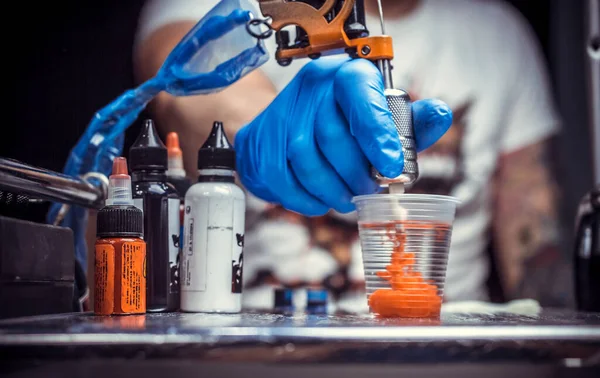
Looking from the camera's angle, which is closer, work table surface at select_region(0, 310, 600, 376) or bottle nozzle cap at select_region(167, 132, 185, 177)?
work table surface at select_region(0, 310, 600, 376)

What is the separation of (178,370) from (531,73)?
1.99 metres

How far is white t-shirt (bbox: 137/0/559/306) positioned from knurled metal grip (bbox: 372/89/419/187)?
99 centimetres

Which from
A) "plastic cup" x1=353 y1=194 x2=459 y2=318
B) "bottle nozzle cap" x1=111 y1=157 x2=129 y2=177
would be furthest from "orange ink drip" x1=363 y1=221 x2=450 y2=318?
"bottle nozzle cap" x1=111 y1=157 x2=129 y2=177

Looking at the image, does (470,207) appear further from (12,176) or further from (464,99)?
(12,176)

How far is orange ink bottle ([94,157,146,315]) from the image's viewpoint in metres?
0.94

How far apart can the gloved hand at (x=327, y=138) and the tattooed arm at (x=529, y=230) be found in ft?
3.55

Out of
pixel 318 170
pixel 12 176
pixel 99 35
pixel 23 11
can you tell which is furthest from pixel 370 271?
pixel 23 11

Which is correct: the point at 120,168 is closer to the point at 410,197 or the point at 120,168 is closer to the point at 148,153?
the point at 148,153

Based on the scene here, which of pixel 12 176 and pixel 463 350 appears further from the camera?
pixel 12 176

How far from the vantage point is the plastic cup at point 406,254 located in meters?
0.95

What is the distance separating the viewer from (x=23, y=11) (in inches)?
75.1

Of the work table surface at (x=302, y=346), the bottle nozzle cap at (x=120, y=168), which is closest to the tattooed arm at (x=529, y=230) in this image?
the bottle nozzle cap at (x=120, y=168)

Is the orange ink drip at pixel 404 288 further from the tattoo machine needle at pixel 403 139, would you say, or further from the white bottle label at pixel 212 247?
the white bottle label at pixel 212 247

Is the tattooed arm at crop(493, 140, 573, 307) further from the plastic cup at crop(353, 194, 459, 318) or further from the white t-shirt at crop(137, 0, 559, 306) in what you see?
the plastic cup at crop(353, 194, 459, 318)
